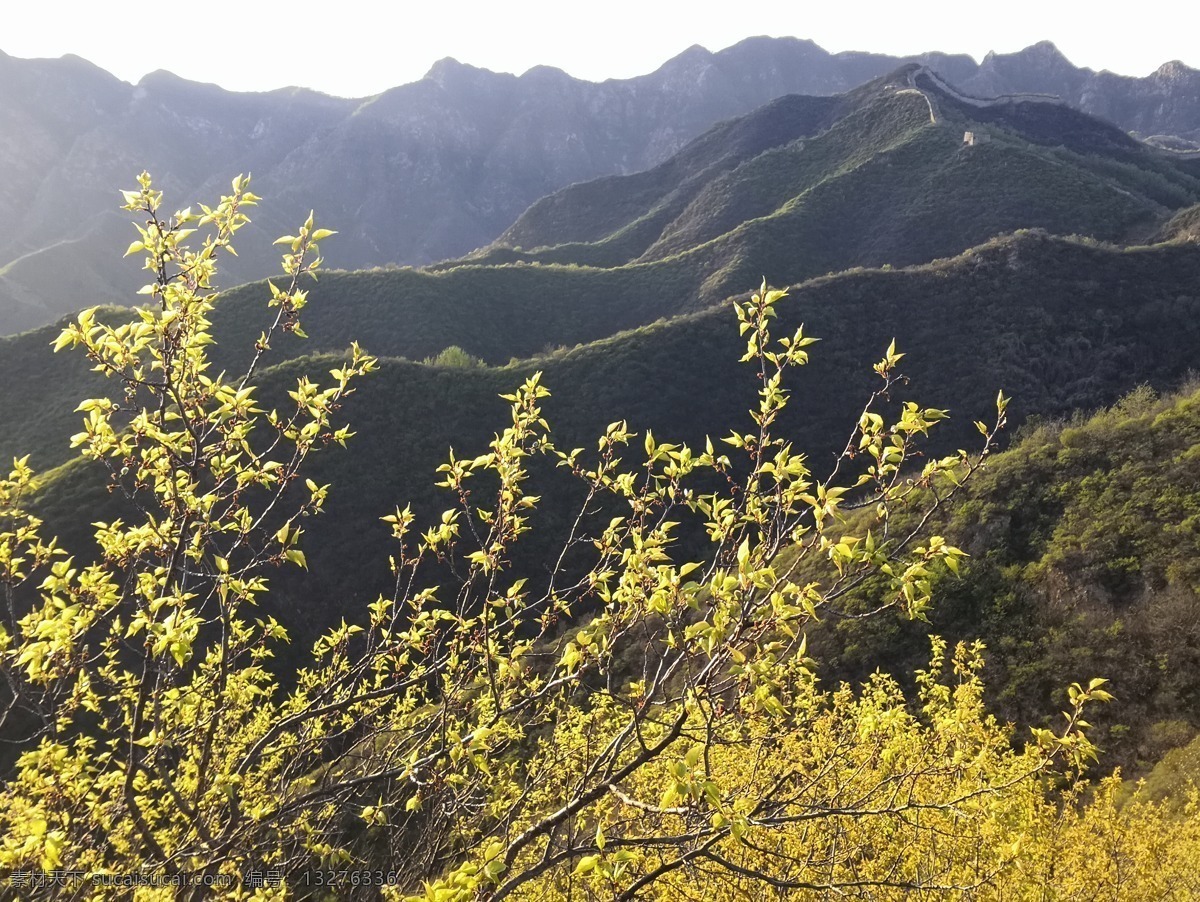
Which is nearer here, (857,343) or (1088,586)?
(1088,586)

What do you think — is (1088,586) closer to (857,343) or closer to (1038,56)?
(857,343)

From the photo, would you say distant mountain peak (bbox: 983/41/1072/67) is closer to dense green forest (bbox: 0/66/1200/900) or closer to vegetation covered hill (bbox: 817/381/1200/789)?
dense green forest (bbox: 0/66/1200/900)

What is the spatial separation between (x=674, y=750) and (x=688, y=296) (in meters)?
52.4

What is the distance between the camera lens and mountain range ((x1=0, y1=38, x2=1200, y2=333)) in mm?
139750

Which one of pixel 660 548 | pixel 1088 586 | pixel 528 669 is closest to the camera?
pixel 660 548

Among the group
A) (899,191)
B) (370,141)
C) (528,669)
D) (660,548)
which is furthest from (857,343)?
(370,141)

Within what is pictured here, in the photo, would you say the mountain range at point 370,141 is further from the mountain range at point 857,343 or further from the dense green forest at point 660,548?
the dense green forest at point 660,548

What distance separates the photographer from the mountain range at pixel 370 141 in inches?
5502

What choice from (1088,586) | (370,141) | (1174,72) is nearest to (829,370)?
(1088,586)

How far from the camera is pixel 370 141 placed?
6841 inches

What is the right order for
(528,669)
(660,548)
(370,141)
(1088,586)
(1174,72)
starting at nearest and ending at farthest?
1. (660,548)
2. (528,669)
3. (1088,586)
4. (1174,72)
5. (370,141)

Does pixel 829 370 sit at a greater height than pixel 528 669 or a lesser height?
lesser

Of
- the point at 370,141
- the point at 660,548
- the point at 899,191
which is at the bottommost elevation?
the point at 660,548

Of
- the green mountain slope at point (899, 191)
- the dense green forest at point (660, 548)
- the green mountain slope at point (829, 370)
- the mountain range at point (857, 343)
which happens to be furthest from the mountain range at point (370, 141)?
the green mountain slope at point (829, 370)
